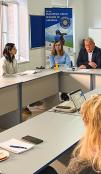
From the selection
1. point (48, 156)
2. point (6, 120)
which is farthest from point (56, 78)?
point (48, 156)

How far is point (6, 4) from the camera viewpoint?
7023 millimetres

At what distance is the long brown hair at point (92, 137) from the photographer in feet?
4.83

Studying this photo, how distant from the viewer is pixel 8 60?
5.80 metres

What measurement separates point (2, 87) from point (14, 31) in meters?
3.17

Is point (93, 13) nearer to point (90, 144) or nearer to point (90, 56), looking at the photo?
point (90, 56)

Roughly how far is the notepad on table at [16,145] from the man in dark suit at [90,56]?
4.02 metres

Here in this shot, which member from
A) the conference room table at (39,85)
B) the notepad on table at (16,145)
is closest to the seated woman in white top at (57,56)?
the conference room table at (39,85)

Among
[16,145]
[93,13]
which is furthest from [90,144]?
[93,13]

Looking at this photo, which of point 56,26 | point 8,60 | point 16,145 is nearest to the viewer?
point 16,145

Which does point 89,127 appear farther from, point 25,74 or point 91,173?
point 25,74

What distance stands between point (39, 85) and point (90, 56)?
1.47 metres

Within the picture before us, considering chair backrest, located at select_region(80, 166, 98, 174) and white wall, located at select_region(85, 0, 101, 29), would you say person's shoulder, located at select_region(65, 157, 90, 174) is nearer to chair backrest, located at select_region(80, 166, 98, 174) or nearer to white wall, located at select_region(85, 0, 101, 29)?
chair backrest, located at select_region(80, 166, 98, 174)

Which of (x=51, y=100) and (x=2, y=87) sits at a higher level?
(x=2, y=87)

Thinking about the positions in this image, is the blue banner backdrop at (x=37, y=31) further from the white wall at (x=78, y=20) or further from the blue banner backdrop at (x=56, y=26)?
the white wall at (x=78, y=20)
